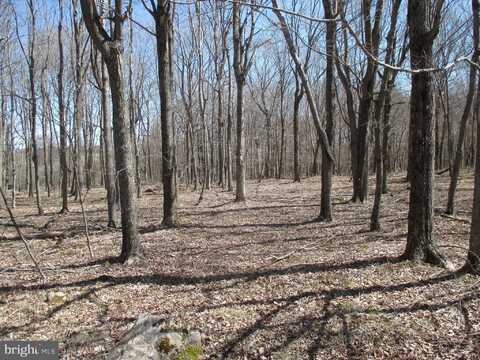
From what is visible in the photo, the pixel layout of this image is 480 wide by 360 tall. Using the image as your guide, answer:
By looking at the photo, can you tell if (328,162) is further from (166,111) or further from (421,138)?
(166,111)

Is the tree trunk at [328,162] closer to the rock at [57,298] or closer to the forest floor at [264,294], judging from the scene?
the forest floor at [264,294]

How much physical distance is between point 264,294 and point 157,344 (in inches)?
61.1

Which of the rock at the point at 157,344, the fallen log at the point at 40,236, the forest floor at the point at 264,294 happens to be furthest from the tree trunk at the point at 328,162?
the fallen log at the point at 40,236

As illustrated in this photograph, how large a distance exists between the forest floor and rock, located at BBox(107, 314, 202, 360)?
5.7 inches

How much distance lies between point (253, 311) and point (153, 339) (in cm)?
121

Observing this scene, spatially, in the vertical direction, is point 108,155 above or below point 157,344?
above

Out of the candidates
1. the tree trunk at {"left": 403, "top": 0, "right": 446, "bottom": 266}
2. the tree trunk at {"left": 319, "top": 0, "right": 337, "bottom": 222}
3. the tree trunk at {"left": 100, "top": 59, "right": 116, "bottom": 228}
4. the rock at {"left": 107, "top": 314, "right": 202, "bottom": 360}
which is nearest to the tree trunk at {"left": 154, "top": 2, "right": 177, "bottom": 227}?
the tree trunk at {"left": 100, "top": 59, "right": 116, "bottom": 228}

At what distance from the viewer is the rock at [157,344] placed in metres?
3.14

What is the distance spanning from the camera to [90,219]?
33.4 feet

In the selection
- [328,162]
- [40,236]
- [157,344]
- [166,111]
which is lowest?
[157,344]

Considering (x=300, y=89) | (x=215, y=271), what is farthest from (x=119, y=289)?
(x=300, y=89)

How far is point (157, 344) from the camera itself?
10.7 ft

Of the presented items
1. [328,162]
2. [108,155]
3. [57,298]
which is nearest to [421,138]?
[328,162]

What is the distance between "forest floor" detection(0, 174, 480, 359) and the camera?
3.26 meters
